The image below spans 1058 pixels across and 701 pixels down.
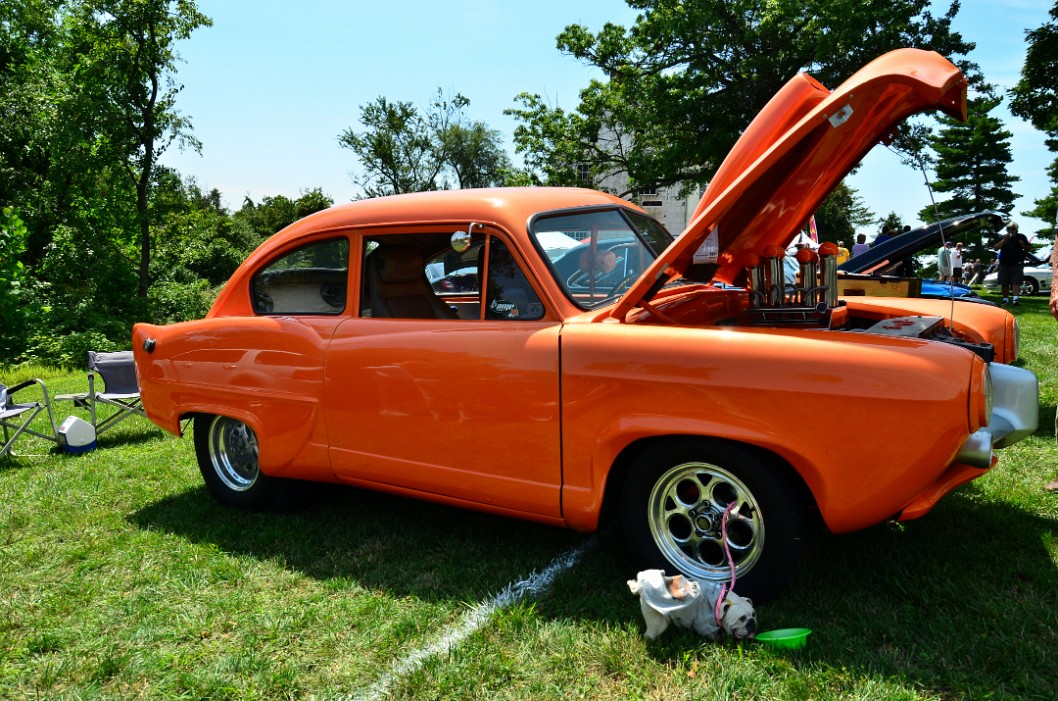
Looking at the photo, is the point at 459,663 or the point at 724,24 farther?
the point at 724,24

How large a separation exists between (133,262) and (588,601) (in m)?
25.8

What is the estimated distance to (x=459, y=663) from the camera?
283 cm

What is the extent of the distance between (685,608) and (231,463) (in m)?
3.12

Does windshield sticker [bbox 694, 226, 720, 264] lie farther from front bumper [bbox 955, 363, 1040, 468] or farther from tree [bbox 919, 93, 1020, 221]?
tree [bbox 919, 93, 1020, 221]

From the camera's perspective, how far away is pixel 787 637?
2.72 meters

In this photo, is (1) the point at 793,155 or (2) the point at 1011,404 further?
(1) the point at 793,155

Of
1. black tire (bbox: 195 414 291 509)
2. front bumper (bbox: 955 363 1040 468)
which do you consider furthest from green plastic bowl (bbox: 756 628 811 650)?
black tire (bbox: 195 414 291 509)

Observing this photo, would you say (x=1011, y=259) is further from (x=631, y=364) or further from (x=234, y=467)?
(x=234, y=467)

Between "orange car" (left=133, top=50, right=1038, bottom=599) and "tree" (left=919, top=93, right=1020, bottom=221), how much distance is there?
41.7 meters

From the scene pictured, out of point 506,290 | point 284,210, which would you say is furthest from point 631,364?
point 284,210

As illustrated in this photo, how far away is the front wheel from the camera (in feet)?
15.1

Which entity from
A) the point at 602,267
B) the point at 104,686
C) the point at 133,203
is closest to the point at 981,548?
the point at 602,267

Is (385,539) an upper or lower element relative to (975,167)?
lower

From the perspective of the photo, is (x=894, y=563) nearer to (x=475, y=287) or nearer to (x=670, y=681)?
(x=670, y=681)
